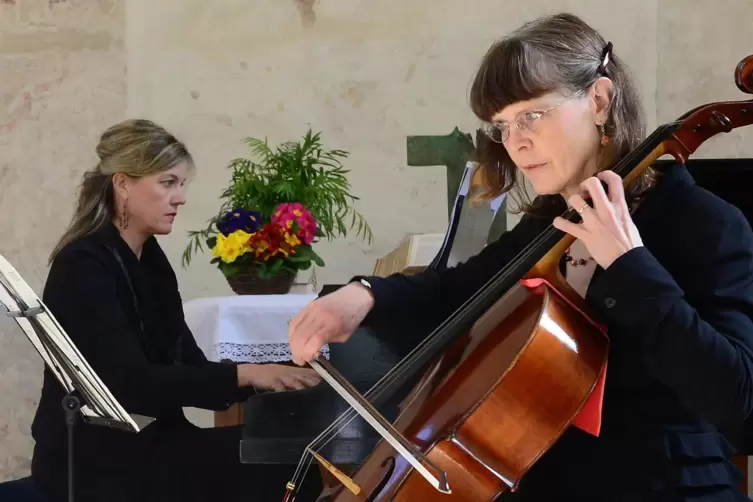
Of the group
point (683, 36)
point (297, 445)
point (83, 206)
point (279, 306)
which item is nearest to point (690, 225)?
point (297, 445)

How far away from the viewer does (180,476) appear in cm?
183

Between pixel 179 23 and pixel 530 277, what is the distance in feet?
7.71

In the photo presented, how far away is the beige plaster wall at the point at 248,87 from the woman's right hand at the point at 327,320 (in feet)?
5.71

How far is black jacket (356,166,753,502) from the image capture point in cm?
95

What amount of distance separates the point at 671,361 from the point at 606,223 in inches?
6.5

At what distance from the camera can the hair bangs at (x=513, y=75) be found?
44.6 inches

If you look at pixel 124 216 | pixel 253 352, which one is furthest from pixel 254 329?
pixel 124 216

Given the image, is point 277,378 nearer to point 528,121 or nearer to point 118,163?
point 118,163

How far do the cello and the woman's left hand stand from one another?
0.08 meters

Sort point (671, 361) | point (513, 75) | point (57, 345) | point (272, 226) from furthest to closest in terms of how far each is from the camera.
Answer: point (272, 226) < point (57, 345) < point (513, 75) < point (671, 361)

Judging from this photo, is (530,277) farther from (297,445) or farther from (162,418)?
(162,418)

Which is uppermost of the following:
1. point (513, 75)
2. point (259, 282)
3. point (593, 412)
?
point (513, 75)

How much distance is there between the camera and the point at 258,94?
3082 mm

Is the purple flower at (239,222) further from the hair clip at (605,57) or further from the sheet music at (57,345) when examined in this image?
the hair clip at (605,57)
